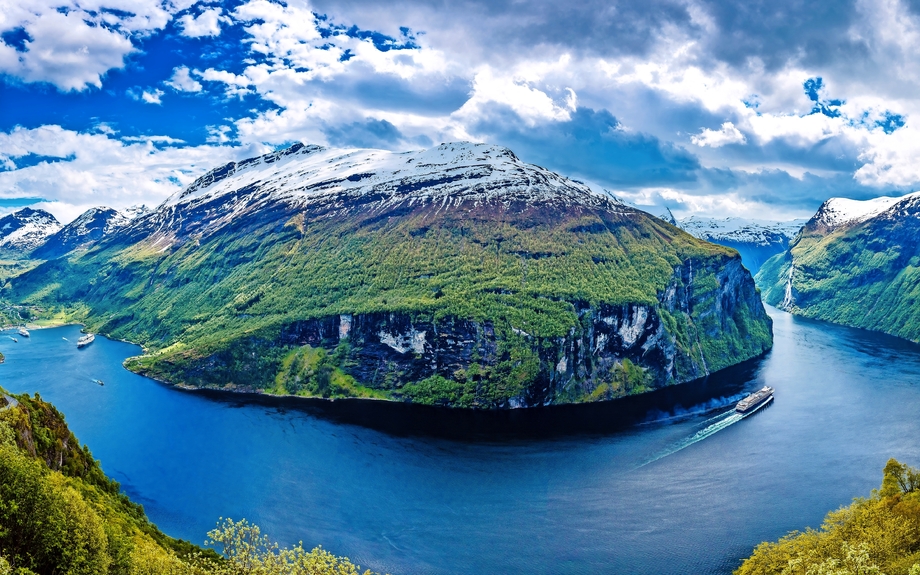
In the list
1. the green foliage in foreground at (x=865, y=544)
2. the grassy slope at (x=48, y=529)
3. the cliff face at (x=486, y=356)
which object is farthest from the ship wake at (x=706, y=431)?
the grassy slope at (x=48, y=529)

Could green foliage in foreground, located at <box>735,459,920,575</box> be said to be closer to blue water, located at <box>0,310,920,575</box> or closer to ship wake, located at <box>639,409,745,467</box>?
blue water, located at <box>0,310,920,575</box>

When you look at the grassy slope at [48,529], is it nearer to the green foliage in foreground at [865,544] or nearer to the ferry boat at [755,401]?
the green foliage in foreground at [865,544]

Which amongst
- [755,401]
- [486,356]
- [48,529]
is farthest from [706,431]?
[48,529]

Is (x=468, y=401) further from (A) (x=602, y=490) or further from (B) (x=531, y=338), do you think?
(A) (x=602, y=490)

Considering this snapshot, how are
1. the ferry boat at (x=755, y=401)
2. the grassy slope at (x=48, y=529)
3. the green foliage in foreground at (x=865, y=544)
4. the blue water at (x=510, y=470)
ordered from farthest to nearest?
the ferry boat at (x=755, y=401)
the blue water at (x=510, y=470)
the green foliage in foreground at (x=865, y=544)
the grassy slope at (x=48, y=529)

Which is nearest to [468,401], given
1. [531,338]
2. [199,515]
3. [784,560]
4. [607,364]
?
[531,338]
